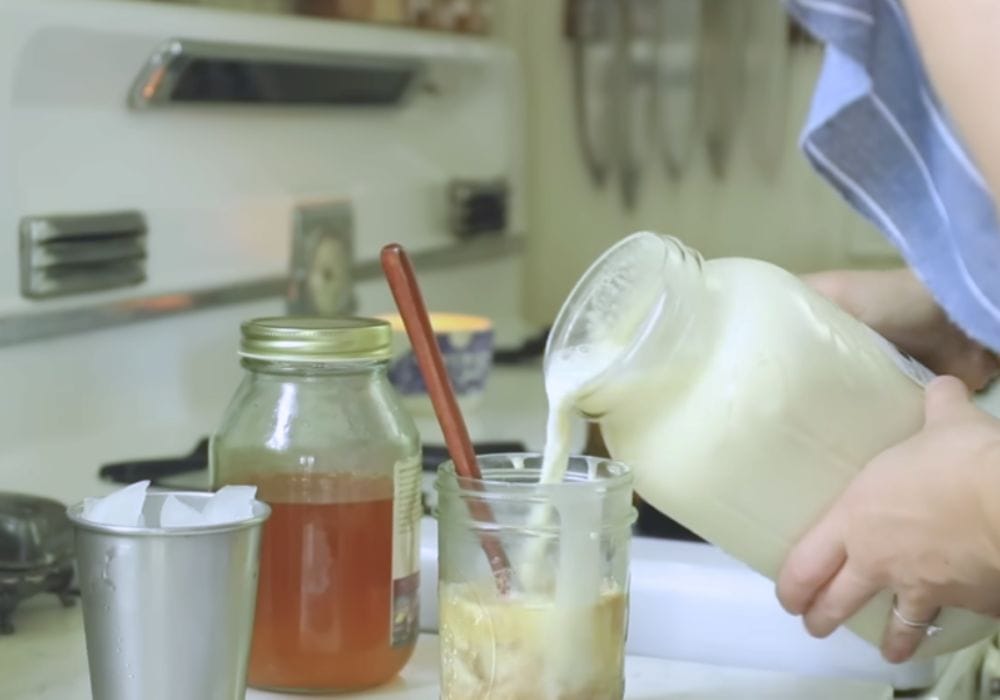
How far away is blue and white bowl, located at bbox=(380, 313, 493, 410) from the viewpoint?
1350 mm

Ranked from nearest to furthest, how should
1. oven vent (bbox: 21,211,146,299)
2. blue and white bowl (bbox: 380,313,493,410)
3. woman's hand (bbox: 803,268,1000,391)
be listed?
woman's hand (bbox: 803,268,1000,391), oven vent (bbox: 21,211,146,299), blue and white bowl (bbox: 380,313,493,410)

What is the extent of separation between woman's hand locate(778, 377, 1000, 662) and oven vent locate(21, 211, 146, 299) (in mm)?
608

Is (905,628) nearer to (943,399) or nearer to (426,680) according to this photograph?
(943,399)

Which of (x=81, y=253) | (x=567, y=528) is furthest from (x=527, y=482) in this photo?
(x=81, y=253)

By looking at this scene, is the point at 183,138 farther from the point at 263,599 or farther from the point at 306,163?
the point at 263,599

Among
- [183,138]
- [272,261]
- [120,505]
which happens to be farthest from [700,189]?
[120,505]

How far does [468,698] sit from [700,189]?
53.3 inches

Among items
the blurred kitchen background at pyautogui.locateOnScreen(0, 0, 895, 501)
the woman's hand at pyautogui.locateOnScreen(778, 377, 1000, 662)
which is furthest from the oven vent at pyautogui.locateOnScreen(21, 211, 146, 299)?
the woman's hand at pyautogui.locateOnScreen(778, 377, 1000, 662)

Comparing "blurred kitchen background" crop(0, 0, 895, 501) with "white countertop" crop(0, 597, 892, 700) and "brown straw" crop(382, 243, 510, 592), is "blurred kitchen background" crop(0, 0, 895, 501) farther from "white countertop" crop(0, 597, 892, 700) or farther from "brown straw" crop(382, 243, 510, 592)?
"brown straw" crop(382, 243, 510, 592)

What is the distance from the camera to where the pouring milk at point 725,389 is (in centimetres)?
67

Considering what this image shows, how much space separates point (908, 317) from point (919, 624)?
0.22 meters

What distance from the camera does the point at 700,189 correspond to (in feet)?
6.37

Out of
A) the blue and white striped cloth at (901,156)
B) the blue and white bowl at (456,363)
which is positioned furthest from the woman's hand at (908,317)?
the blue and white bowl at (456,363)

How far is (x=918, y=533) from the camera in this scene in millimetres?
679
